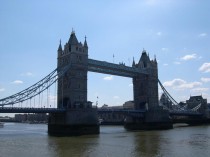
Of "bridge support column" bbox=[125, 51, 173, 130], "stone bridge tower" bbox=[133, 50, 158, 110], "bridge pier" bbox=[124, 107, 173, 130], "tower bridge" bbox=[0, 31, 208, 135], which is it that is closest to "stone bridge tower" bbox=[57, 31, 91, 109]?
"tower bridge" bbox=[0, 31, 208, 135]

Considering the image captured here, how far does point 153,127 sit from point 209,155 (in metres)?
46.6

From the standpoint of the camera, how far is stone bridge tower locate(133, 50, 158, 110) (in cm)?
7688

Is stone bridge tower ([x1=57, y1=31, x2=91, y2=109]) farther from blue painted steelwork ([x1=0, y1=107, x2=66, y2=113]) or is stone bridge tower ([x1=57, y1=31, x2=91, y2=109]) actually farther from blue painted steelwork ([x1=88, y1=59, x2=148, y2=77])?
blue painted steelwork ([x1=0, y1=107, x2=66, y2=113])

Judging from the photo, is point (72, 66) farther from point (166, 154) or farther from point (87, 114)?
point (166, 154)

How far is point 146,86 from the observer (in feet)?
253

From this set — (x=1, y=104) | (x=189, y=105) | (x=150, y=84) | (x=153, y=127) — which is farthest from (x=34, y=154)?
(x=189, y=105)

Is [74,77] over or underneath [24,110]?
over

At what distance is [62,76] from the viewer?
5625 centimetres

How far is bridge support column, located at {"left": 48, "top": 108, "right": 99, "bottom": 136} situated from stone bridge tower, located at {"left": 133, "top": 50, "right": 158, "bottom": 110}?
83.8 ft

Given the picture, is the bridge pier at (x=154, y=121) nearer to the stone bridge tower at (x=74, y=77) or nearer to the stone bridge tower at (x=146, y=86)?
the stone bridge tower at (x=146, y=86)

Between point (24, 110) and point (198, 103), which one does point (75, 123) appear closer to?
point (24, 110)

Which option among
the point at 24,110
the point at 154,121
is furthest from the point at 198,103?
the point at 24,110

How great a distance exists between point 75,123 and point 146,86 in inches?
1196

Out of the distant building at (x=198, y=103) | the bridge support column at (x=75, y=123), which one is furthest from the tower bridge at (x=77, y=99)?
the distant building at (x=198, y=103)
